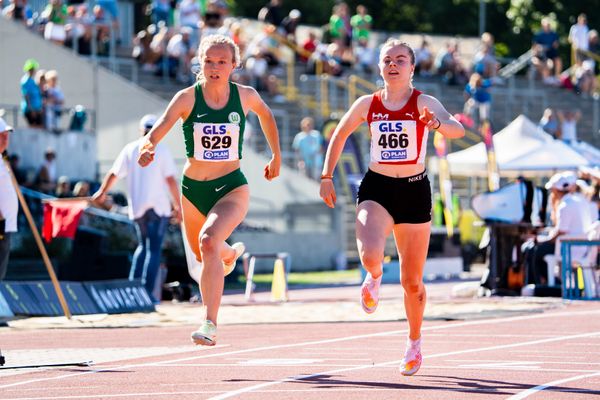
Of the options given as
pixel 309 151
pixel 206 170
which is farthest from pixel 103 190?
pixel 309 151

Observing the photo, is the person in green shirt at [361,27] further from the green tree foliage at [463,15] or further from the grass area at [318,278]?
the green tree foliage at [463,15]

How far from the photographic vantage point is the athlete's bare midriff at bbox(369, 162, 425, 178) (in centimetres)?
1046

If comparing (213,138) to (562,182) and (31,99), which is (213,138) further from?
(31,99)

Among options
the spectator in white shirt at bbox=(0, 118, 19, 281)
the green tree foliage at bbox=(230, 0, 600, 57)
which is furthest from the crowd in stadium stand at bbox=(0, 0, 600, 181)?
the green tree foliage at bbox=(230, 0, 600, 57)

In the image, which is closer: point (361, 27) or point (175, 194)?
point (175, 194)

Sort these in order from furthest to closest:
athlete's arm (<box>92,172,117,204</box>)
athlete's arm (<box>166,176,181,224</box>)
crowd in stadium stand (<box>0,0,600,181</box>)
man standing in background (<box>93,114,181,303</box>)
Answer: crowd in stadium stand (<box>0,0,600,181</box>) < man standing in background (<box>93,114,181,303</box>) < athlete's arm (<box>166,176,181,224</box>) < athlete's arm (<box>92,172,117,204</box>)

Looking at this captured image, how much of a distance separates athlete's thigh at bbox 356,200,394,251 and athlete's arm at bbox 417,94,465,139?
2.09 feet

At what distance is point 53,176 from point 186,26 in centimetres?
782

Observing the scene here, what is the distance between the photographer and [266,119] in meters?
11.6

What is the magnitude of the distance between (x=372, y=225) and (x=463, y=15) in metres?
51.4

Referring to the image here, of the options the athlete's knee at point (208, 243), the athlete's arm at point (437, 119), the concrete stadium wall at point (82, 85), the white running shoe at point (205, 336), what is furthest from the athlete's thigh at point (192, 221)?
the concrete stadium wall at point (82, 85)

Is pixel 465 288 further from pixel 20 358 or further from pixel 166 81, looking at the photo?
pixel 166 81

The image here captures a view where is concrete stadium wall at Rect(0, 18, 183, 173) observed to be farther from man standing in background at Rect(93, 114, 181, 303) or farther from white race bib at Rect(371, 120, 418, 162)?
white race bib at Rect(371, 120, 418, 162)

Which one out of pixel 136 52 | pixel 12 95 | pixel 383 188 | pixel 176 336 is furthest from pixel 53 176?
pixel 383 188
